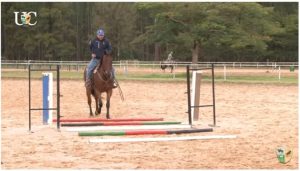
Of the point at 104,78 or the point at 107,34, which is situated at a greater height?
the point at 107,34

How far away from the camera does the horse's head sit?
13.3m

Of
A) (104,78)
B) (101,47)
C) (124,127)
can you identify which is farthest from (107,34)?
(124,127)

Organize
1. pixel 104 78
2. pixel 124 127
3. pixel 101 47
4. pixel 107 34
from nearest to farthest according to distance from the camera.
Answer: pixel 124 127, pixel 101 47, pixel 104 78, pixel 107 34

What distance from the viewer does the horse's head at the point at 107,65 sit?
523 inches

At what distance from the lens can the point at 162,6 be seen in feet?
126

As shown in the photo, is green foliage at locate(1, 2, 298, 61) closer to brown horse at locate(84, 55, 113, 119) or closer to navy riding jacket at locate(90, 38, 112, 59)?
brown horse at locate(84, 55, 113, 119)

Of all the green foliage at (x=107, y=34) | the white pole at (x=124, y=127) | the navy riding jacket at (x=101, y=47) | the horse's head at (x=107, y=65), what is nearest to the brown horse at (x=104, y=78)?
the horse's head at (x=107, y=65)

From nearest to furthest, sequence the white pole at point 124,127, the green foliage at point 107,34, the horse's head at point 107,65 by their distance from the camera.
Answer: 1. the white pole at point 124,127
2. the horse's head at point 107,65
3. the green foliage at point 107,34

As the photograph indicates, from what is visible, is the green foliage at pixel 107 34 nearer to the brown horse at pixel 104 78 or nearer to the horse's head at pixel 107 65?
the brown horse at pixel 104 78

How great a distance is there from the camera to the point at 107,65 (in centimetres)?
1332

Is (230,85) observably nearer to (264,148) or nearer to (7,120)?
(7,120)

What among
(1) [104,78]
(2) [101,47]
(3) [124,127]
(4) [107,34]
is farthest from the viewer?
(4) [107,34]

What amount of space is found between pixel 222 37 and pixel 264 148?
2777cm

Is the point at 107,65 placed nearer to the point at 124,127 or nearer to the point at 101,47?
the point at 101,47
